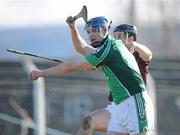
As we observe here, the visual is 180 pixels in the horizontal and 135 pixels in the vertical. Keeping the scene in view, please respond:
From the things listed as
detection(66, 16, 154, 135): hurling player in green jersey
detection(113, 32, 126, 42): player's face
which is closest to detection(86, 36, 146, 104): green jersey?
detection(66, 16, 154, 135): hurling player in green jersey

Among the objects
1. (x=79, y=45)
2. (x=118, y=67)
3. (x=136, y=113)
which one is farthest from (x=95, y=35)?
(x=79, y=45)

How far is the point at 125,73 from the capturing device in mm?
10672

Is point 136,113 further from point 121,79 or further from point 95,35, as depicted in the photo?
point 95,35

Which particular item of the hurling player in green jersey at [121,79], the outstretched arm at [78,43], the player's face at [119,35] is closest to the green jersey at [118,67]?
the hurling player in green jersey at [121,79]

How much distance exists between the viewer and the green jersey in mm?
10484

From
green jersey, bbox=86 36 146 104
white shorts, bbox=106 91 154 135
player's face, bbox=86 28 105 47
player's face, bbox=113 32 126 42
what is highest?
player's face, bbox=86 28 105 47

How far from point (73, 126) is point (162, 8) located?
15.1 m

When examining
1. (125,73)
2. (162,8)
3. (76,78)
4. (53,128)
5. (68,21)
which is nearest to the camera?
(125,73)

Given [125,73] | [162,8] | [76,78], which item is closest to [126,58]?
[125,73]

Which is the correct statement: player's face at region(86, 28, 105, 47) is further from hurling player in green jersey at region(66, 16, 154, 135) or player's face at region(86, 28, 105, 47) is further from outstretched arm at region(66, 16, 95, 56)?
outstretched arm at region(66, 16, 95, 56)

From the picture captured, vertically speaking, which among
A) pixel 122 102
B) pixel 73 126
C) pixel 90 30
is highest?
pixel 90 30

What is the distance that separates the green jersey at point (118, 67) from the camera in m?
10.5

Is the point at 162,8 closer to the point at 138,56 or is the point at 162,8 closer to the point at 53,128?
the point at 53,128

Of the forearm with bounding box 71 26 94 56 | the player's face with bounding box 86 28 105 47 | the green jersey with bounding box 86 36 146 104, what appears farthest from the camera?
the forearm with bounding box 71 26 94 56
